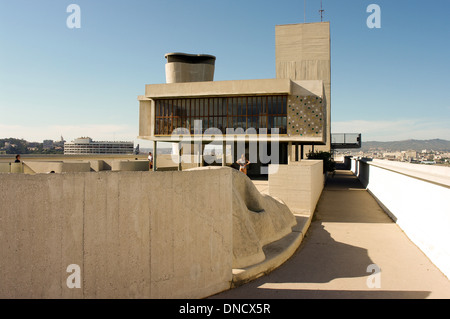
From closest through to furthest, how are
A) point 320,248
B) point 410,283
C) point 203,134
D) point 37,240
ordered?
point 37,240, point 410,283, point 320,248, point 203,134

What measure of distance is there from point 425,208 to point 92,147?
125m

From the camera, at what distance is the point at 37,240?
377 cm

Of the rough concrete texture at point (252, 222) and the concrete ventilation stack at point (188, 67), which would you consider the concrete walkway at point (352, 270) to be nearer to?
the rough concrete texture at point (252, 222)

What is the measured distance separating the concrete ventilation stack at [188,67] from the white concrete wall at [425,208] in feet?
123

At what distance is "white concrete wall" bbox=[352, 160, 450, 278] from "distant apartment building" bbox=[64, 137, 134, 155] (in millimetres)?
108487

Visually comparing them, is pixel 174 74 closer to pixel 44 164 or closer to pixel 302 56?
pixel 302 56

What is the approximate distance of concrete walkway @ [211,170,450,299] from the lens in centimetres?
530

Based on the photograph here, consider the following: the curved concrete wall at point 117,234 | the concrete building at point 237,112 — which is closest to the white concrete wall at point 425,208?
the curved concrete wall at point 117,234

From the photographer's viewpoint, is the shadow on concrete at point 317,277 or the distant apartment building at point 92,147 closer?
the shadow on concrete at point 317,277

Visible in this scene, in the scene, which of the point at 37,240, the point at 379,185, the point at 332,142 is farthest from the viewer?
the point at 332,142

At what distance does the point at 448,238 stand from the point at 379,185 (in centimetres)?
1115

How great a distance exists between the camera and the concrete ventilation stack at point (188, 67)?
148 ft

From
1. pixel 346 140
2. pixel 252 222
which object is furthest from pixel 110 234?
pixel 346 140
